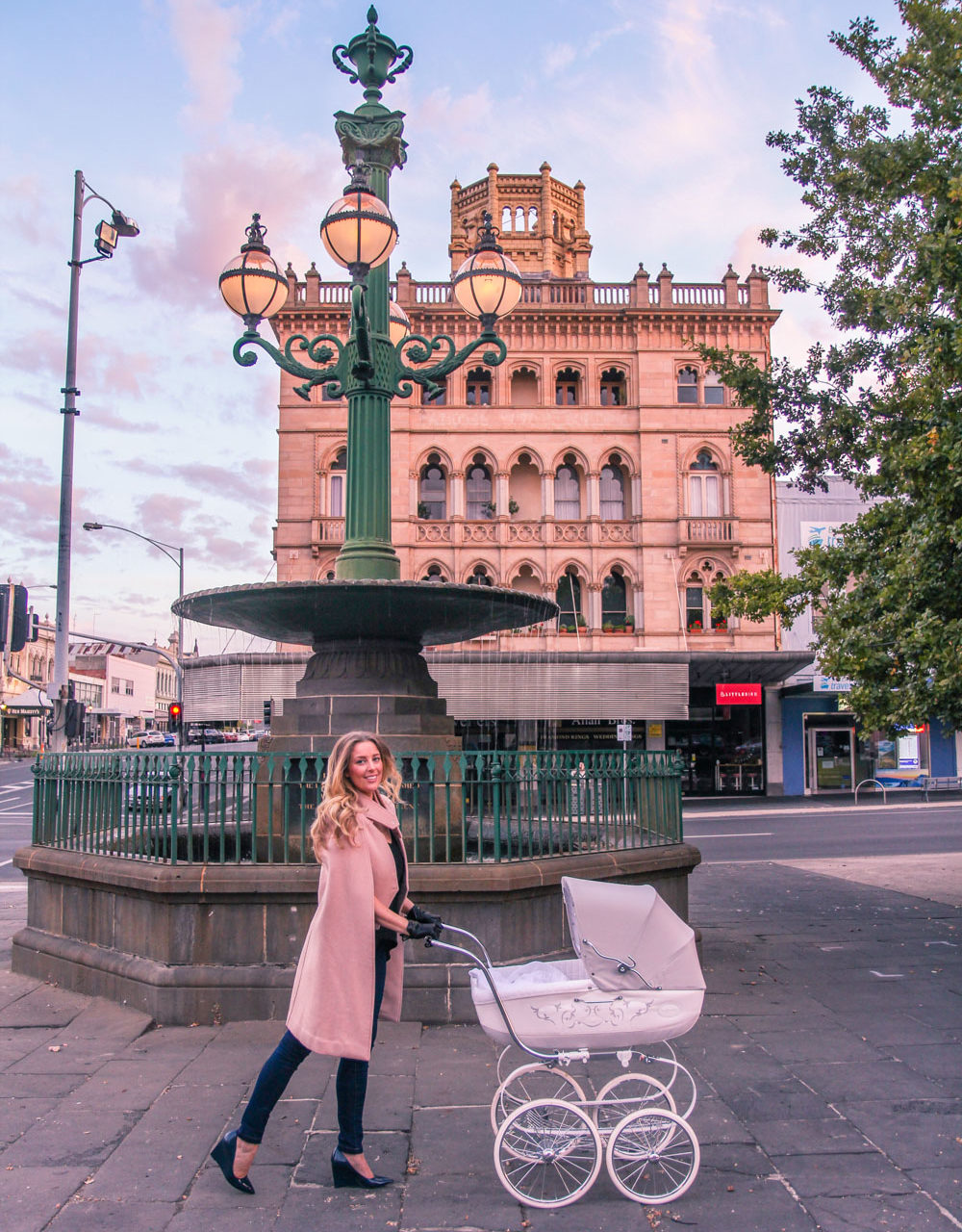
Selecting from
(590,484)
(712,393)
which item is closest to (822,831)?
(590,484)

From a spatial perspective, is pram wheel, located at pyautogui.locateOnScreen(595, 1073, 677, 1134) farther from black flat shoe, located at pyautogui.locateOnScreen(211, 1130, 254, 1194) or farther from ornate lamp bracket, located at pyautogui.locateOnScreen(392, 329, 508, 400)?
ornate lamp bracket, located at pyautogui.locateOnScreen(392, 329, 508, 400)

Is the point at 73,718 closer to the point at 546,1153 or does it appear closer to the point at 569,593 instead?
the point at 546,1153

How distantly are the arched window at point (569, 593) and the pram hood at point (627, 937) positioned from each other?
90.7 ft

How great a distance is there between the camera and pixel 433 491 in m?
33.3

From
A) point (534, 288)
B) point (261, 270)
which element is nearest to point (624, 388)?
point (534, 288)

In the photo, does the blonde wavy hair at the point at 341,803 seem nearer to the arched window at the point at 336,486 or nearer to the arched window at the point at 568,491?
the arched window at the point at 336,486

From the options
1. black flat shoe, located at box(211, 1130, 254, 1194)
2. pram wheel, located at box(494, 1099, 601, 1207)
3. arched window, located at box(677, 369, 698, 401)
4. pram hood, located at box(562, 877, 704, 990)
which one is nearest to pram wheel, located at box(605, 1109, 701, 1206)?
pram wheel, located at box(494, 1099, 601, 1207)

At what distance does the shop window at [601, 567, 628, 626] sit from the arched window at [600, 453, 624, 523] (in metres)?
2.03

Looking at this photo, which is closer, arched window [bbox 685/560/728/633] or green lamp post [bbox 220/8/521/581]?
green lamp post [bbox 220/8/521/581]

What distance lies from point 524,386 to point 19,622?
78.1ft

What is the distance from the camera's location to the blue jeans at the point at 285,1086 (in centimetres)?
396

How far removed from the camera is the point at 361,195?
7301 millimetres

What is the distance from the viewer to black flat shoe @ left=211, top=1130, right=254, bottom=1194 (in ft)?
13.1

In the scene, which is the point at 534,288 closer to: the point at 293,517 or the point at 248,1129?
the point at 293,517
